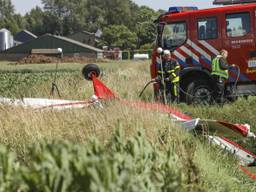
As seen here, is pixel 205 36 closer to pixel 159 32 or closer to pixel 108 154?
pixel 159 32

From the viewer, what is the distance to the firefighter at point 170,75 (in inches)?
607

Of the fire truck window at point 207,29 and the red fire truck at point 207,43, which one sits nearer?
the red fire truck at point 207,43

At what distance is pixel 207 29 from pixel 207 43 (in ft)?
1.22

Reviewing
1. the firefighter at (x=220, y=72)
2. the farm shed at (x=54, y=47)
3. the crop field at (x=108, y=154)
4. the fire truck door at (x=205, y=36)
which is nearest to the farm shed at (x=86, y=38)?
the farm shed at (x=54, y=47)

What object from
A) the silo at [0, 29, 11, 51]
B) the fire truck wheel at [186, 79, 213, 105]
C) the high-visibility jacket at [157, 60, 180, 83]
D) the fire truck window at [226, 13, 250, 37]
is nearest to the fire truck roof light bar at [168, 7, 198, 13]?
the fire truck window at [226, 13, 250, 37]

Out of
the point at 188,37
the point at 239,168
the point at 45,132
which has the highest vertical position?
the point at 188,37

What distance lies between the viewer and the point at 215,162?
7000 millimetres

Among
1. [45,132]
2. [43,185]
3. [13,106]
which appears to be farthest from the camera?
[13,106]

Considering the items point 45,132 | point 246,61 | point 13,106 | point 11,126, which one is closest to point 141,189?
point 45,132

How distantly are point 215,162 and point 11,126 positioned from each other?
2.56 m

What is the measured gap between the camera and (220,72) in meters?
15.3

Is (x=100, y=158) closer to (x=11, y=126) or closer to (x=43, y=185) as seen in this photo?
(x=43, y=185)

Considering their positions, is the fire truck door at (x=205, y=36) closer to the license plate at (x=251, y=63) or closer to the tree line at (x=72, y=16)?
the license plate at (x=251, y=63)

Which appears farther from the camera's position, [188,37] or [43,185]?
[188,37]
